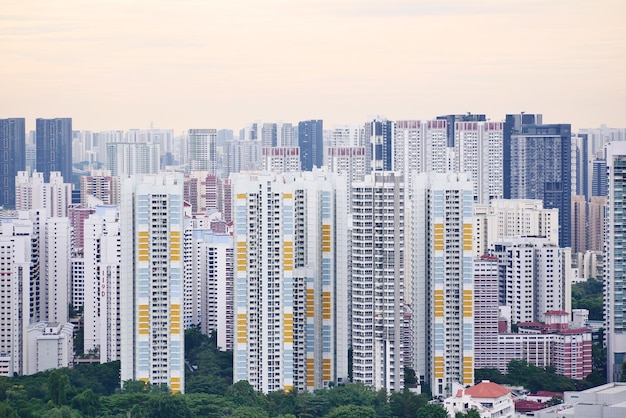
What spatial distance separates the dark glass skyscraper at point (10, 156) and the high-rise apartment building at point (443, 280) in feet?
29.2

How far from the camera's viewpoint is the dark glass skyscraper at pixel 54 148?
21.0m

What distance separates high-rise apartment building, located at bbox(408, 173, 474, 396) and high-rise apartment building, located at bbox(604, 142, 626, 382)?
Result: 152 centimetres

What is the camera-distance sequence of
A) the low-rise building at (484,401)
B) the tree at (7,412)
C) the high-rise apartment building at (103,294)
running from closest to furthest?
the tree at (7,412) → the low-rise building at (484,401) → the high-rise apartment building at (103,294)

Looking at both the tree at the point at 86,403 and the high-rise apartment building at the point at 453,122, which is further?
the high-rise apartment building at the point at 453,122

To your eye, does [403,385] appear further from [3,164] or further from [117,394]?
[3,164]

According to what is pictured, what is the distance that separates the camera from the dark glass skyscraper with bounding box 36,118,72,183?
68.9 ft

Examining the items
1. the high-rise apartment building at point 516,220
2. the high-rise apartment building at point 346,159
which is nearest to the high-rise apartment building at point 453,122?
the high-rise apartment building at point 346,159

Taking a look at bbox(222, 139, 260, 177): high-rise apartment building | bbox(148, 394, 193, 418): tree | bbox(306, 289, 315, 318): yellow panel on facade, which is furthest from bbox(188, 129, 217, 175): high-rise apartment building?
bbox(148, 394, 193, 418): tree

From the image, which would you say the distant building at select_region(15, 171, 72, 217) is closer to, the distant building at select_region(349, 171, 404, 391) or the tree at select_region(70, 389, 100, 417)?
the distant building at select_region(349, 171, 404, 391)

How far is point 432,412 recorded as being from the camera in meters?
9.94

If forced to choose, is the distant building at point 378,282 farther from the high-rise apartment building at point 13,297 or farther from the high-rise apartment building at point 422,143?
the high-rise apartment building at point 422,143

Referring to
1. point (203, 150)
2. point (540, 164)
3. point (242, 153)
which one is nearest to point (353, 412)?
point (540, 164)

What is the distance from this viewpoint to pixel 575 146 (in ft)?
67.9

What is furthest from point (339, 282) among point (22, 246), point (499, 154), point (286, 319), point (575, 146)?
point (499, 154)
